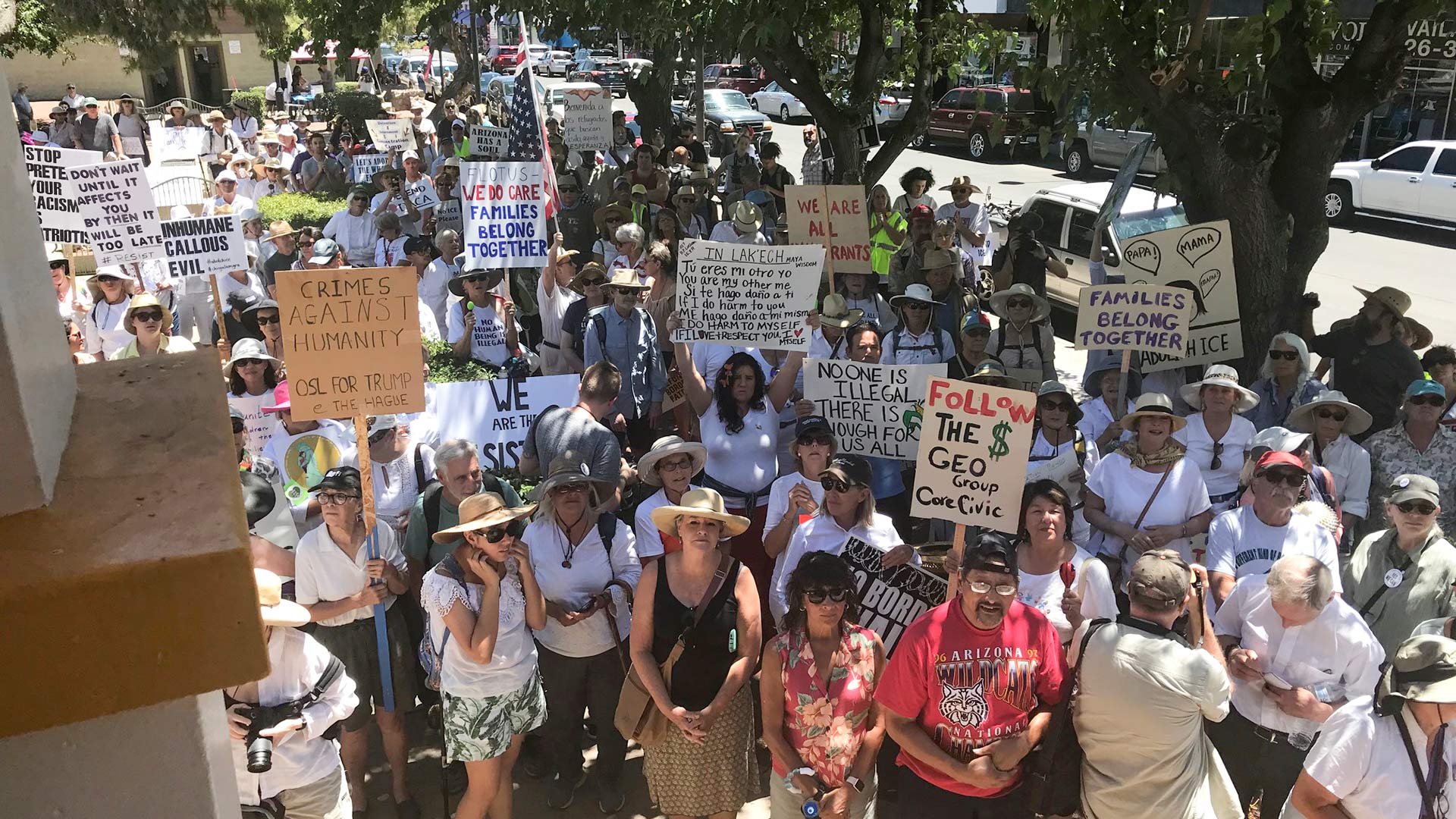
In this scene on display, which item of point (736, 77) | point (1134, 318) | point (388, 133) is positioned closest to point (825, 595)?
point (1134, 318)

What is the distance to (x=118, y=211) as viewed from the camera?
343 inches

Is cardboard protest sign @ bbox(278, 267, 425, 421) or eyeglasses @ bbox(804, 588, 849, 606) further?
cardboard protest sign @ bbox(278, 267, 425, 421)

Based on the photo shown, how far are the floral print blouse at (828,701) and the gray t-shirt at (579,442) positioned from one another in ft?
5.85

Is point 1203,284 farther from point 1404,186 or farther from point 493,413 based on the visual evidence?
point 1404,186

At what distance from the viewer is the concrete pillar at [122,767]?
4.31ft

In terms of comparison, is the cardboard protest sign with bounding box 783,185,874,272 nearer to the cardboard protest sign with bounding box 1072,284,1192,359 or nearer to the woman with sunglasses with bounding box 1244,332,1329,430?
the cardboard protest sign with bounding box 1072,284,1192,359

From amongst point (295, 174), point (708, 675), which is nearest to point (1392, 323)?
point (708, 675)

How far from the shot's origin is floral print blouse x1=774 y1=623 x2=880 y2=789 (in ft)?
13.9

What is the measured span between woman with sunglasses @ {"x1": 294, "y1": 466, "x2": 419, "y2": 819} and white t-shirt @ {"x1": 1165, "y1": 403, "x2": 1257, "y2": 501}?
13.8ft

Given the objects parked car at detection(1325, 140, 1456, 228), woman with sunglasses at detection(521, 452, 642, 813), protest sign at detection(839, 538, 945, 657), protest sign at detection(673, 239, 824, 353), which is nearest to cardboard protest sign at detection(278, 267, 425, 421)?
woman with sunglasses at detection(521, 452, 642, 813)

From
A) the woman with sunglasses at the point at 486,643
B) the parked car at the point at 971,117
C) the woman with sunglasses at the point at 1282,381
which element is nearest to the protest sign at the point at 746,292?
the woman with sunglasses at the point at 486,643

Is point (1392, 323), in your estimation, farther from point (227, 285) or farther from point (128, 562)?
point (227, 285)

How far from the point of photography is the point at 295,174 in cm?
2184

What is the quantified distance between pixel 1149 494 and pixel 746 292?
2766 mm
